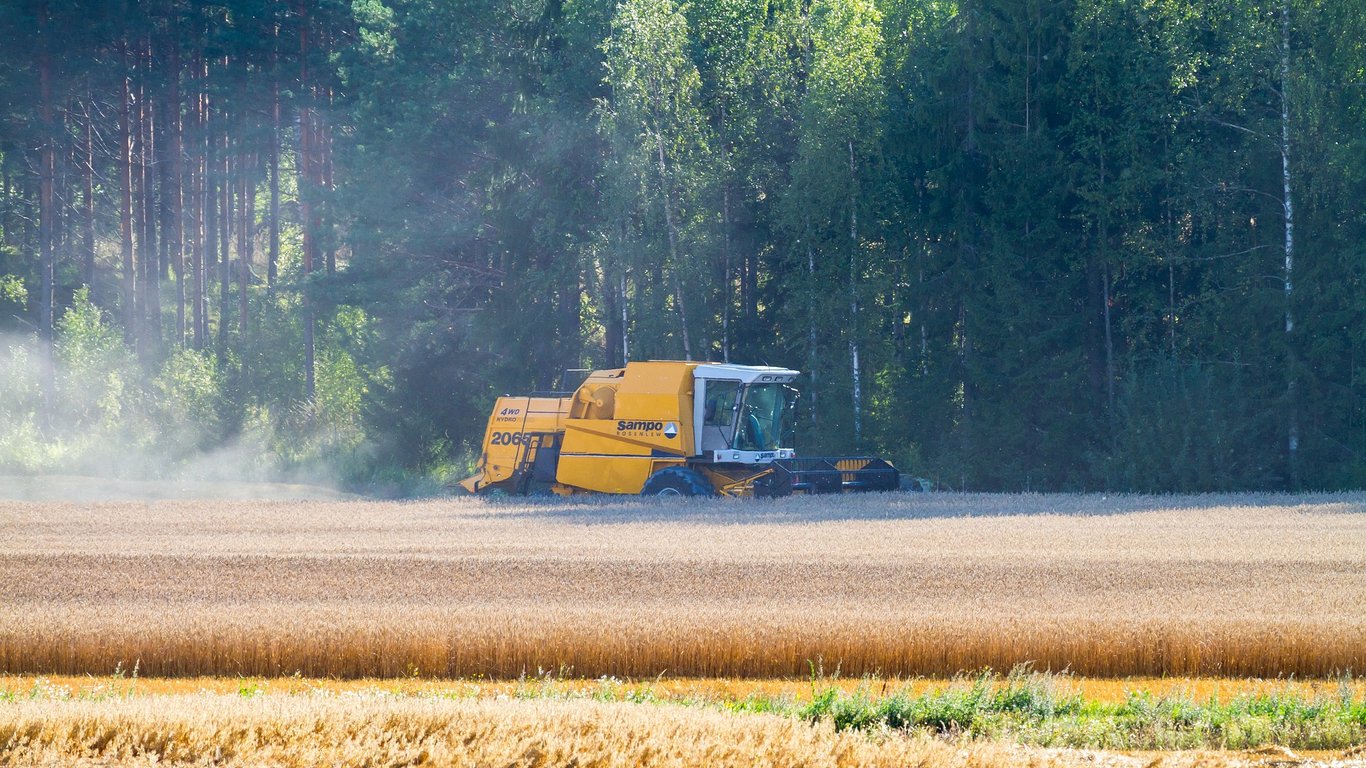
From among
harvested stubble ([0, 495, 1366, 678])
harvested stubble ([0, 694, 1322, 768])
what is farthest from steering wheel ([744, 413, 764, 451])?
harvested stubble ([0, 694, 1322, 768])

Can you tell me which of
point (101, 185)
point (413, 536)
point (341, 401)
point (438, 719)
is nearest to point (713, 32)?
point (341, 401)

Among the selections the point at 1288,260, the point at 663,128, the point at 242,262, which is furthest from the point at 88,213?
the point at 1288,260

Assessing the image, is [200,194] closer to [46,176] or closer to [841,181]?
[46,176]

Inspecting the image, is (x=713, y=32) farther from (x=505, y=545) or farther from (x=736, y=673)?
(x=736, y=673)

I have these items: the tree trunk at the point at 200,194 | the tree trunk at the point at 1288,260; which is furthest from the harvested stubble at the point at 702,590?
the tree trunk at the point at 200,194

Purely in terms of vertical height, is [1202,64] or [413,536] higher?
[1202,64]

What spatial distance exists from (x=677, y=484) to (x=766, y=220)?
1292 centimetres

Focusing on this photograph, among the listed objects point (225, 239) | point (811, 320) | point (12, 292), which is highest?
point (225, 239)

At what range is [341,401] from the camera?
41250 millimetres

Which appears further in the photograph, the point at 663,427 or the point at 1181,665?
the point at 663,427

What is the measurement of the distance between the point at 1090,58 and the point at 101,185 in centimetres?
3888

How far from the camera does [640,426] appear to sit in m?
25.1

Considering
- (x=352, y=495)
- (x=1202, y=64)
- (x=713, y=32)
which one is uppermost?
(x=713, y=32)

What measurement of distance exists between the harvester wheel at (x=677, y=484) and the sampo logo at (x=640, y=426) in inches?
31.6
